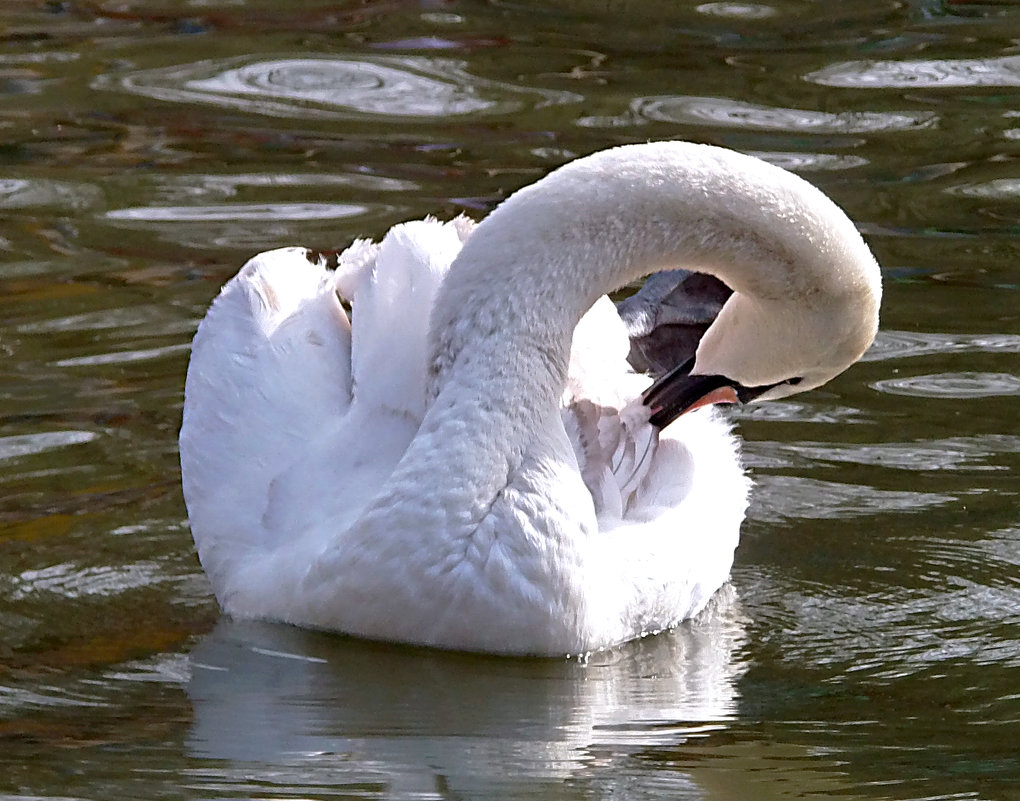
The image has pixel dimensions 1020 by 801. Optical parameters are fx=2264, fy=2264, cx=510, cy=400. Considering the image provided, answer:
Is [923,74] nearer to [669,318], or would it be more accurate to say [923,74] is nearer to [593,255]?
[669,318]

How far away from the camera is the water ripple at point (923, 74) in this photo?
445 inches

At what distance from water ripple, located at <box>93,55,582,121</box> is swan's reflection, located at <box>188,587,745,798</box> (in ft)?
18.2

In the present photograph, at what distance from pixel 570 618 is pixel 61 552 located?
1.77m

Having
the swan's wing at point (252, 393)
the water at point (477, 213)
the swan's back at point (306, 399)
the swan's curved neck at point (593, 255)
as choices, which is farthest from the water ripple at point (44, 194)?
the swan's curved neck at point (593, 255)

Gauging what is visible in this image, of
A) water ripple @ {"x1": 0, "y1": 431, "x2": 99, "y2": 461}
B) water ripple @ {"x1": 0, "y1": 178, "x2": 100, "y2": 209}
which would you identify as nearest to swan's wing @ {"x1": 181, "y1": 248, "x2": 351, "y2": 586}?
water ripple @ {"x1": 0, "y1": 431, "x2": 99, "y2": 461}

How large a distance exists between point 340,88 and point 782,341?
235 inches

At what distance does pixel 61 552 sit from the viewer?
21.2ft

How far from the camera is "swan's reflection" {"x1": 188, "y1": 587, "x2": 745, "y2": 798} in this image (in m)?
4.84

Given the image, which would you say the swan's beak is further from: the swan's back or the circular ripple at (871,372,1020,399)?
the circular ripple at (871,372,1020,399)

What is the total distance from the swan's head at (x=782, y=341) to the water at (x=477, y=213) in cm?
62

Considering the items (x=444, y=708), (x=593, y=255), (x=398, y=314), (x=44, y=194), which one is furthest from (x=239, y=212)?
(x=444, y=708)

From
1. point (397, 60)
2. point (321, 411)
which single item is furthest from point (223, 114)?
point (321, 411)

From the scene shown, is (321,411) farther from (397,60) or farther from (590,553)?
(397,60)

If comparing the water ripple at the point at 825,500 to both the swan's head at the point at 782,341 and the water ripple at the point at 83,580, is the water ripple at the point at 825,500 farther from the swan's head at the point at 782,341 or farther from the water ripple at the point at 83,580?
the water ripple at the point at 83,580
